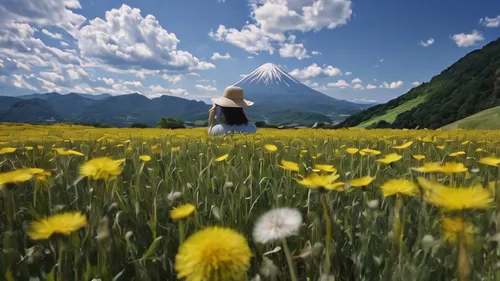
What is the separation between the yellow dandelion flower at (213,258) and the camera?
0.57m

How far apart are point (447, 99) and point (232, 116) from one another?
208 feet

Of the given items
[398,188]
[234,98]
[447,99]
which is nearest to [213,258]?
[398,188]

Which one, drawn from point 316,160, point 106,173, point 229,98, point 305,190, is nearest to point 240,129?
point 229,98

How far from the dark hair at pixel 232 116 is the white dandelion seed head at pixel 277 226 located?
8.22 metres

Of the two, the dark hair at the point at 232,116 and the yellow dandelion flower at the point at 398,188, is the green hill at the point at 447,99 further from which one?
the yellow dandelion flower at the point at 398,188

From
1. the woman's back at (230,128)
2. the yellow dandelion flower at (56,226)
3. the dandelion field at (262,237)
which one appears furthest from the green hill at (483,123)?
the yellow dandelion flower at (56,226)

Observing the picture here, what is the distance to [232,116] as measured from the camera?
9.13 meters

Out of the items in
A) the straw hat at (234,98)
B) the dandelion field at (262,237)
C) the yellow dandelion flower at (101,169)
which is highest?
the straw hat at (234,98)

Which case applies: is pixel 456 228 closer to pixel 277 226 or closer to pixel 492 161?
pixel 277 226

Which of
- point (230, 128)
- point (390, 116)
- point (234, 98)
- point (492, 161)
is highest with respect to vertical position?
point (234, 98)

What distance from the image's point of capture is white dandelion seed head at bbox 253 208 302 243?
74 centimetres

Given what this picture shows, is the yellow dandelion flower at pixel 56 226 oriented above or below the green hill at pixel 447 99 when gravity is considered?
below

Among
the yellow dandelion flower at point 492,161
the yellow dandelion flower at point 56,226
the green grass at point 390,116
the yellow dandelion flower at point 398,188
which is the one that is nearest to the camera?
the yellow dandelion flower at point 56,226

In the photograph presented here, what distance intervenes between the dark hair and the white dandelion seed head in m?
8.22
